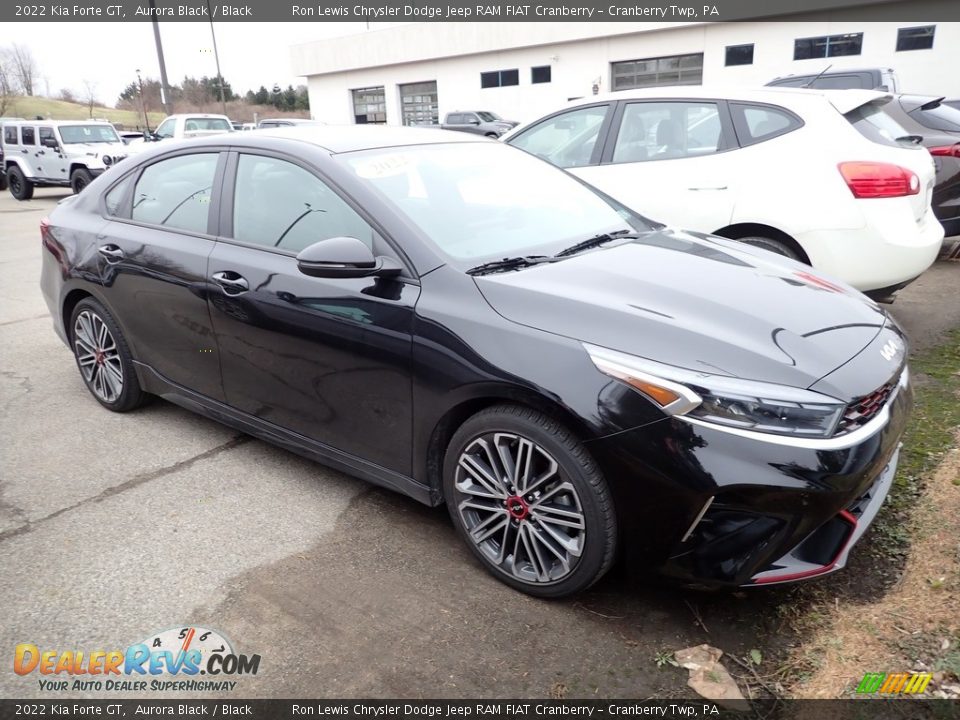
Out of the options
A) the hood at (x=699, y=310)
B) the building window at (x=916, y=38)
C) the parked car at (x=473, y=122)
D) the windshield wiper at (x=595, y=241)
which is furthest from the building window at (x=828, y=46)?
the hood at (x=699, y=310)

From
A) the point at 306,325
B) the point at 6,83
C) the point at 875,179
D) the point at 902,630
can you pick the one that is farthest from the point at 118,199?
→ the point at 6,83

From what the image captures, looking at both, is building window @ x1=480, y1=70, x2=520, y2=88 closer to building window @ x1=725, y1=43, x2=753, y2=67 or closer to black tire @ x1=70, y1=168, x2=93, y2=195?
building window @ x1=725, y1=43, x2=753, y2=67

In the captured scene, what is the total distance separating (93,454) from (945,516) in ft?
13.3

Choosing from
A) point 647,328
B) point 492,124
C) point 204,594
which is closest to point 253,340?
point 204,594

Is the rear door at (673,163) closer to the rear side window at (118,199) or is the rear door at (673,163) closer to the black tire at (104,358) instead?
the rear side window at (118,199)

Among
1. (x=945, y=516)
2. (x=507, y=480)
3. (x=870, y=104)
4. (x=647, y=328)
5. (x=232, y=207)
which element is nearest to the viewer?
(x=647, y=328)

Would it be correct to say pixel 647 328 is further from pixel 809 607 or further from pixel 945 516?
pixel 945 516

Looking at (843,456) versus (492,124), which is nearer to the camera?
(843,456)

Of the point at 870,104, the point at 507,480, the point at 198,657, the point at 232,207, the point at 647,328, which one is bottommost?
the point at 198,657

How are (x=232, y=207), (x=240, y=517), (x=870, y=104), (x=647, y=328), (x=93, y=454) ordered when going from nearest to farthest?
(x=647, y=328) < (x=240, y=517) < (x=232, y=207) < (x=93, y=454) < (x=870, y=104)

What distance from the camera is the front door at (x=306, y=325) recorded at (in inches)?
113

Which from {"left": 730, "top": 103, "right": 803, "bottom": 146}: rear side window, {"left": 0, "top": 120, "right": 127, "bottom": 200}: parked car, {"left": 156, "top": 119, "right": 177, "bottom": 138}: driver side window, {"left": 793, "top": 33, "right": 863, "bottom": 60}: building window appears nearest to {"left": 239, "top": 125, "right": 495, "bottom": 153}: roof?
{"left": 730, "top": 103, "right": 803, "bottom": 146}: rear side window

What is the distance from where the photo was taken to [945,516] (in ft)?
9.23

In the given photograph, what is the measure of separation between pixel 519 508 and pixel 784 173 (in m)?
3.35
